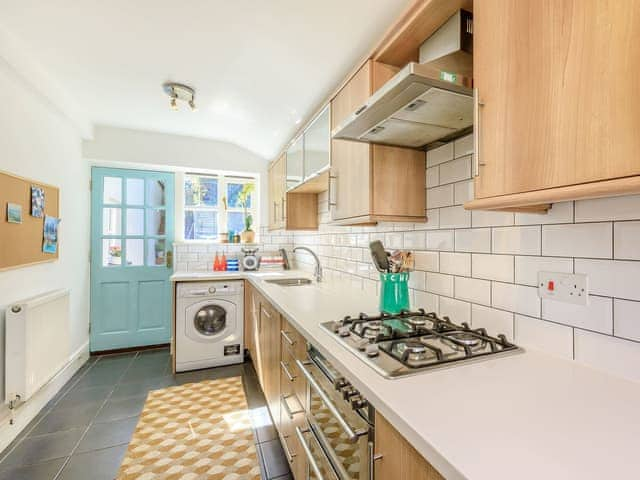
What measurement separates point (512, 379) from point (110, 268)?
374cm

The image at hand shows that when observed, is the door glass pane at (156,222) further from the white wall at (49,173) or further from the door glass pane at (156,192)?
the white wall at (49,173)

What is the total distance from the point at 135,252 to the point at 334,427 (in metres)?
3.25

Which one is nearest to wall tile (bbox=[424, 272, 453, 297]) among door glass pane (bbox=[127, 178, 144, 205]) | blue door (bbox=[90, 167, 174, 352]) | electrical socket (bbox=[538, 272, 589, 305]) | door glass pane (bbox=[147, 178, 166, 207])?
electrical socket (bbox=[538, 272, 589, 305])

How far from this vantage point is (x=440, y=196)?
1427 millimetres

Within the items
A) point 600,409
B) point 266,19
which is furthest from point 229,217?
point 600,409

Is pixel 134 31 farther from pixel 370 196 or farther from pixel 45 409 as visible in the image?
pixel 45 409

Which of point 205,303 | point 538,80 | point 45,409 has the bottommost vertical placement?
point 45,409

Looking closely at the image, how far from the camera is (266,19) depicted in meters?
1.52

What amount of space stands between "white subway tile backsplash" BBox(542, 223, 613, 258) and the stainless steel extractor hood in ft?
1.61

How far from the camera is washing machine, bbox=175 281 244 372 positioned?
280 cm

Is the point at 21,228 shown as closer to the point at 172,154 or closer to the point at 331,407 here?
the point at 172,154

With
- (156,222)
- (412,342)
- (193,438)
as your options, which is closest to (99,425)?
(193,438)

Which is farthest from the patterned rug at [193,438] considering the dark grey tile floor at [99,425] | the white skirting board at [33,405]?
the white skirting board at [33,405]

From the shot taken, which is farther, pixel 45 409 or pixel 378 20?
pixel 45 409
